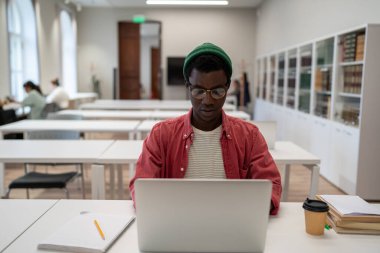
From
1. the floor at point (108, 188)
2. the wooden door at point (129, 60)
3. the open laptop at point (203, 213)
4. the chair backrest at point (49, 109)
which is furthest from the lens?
the wooden door at point (129, 60)

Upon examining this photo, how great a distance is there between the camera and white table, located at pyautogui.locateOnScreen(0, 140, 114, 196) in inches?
105

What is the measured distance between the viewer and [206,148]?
1.52m

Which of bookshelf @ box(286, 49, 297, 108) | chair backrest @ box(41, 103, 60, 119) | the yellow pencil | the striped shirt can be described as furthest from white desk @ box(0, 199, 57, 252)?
bookshelf @ box(286, 49, 297, 108)

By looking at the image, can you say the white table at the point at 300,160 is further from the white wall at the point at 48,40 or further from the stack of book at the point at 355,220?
the white wall at the point at 48,40

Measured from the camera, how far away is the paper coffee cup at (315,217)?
130 centimetres

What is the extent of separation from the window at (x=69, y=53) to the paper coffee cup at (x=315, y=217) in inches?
396

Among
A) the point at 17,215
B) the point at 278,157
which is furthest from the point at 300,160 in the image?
the point at 17,215

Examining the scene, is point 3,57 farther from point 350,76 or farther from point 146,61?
point 146,61

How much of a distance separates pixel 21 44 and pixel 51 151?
609 cm

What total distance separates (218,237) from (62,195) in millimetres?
3442

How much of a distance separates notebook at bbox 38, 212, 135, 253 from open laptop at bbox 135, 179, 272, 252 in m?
0.20

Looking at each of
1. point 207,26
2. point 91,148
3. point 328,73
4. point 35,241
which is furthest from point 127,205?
point 207,26

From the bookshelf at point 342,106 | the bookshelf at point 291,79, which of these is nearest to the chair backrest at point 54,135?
the bookshelf at point 342,106

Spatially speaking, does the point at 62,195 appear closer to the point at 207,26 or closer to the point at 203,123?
the point at 203,123
